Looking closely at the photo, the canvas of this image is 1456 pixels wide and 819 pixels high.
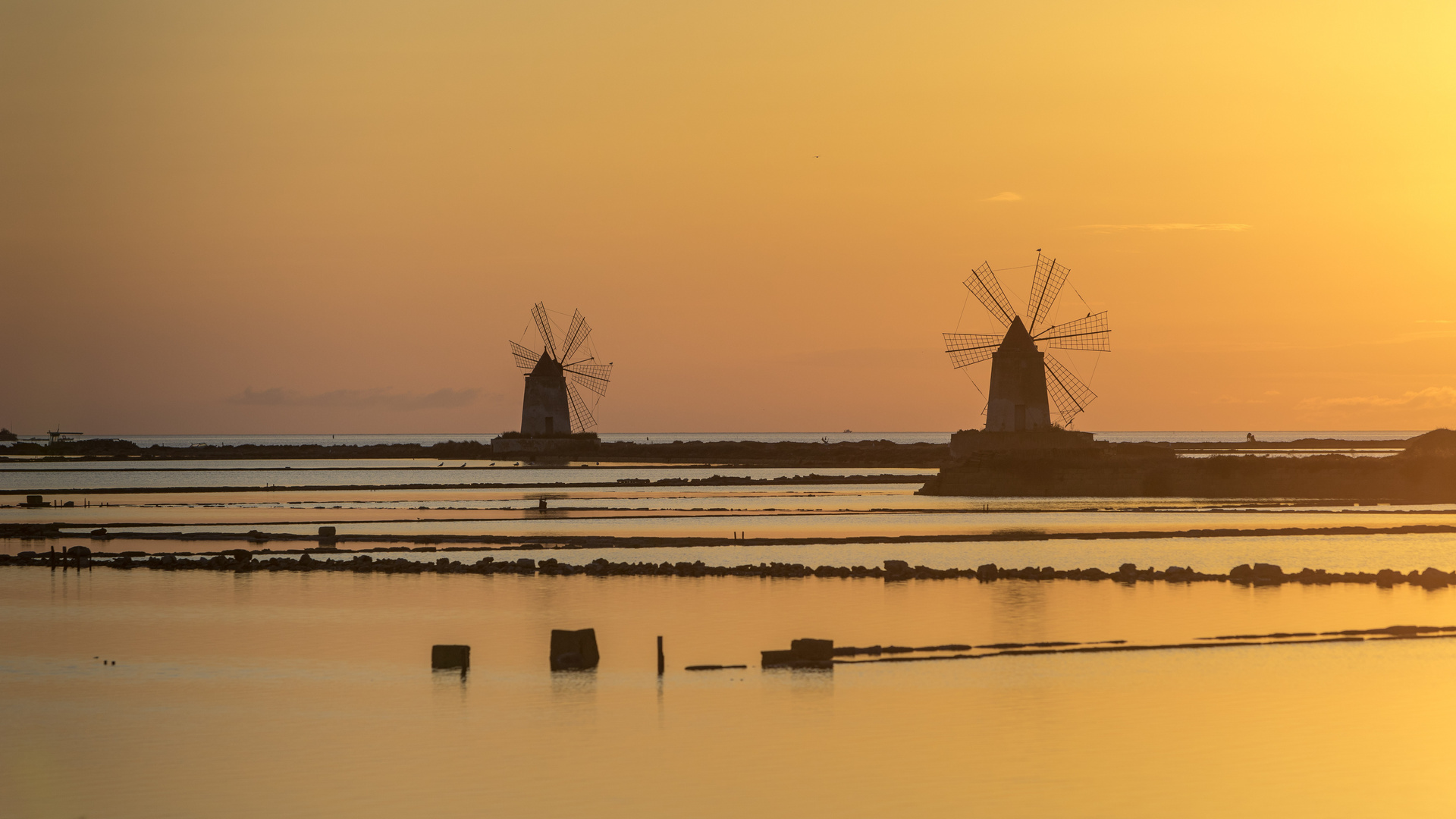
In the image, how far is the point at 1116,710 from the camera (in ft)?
51.0

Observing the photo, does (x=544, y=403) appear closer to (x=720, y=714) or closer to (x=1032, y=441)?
(x=1032, y=441)

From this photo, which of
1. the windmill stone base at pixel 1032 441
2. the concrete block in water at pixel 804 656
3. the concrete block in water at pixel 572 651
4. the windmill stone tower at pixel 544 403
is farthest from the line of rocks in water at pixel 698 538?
the windmill stone tower at pixel 544 403

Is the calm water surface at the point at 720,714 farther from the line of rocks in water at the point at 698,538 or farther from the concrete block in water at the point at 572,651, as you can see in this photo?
the line of rocks in water at the point at 698,538

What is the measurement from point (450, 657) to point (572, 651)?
1.51m

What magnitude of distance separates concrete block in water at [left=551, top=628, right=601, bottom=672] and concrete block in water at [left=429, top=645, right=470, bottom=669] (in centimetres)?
106

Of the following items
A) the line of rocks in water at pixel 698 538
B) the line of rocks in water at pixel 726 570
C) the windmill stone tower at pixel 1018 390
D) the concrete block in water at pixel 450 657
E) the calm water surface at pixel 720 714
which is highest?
the windmill stone tower at pixel 1018 390

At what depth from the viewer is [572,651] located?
1836 centimetres

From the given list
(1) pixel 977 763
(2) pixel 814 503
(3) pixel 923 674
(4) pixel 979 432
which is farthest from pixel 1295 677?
(4) pixel 979 432

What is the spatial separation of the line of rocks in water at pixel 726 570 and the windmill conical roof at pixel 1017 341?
4002 cm

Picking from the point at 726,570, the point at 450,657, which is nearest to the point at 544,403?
the point at 726,570

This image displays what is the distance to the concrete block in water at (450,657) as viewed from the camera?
1836 centimetres

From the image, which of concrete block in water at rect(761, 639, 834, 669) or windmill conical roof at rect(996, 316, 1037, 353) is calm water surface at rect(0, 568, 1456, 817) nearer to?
concrete block in water at rect(761, 639, 834, 669)

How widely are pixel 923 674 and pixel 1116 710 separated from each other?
8.82 ft

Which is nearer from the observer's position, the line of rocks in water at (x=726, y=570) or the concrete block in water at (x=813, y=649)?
the concrete block in water at (x=813, y=649)
